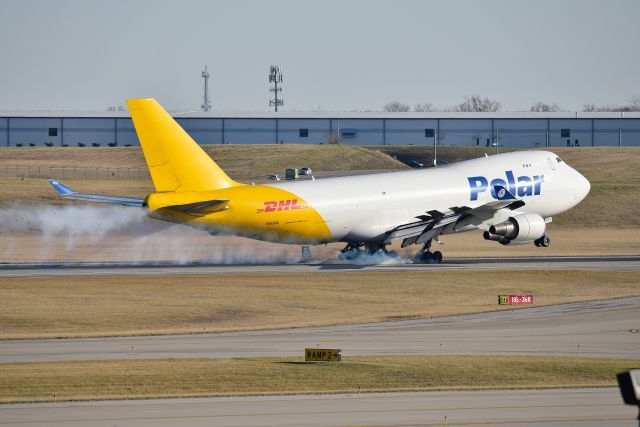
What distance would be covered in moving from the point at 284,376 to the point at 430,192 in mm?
37071

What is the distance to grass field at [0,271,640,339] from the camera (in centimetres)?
4891

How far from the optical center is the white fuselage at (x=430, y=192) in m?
67.4

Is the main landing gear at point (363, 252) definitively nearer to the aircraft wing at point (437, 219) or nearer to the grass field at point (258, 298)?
the aircraft wing at point (437, 219)

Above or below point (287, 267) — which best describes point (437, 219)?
above

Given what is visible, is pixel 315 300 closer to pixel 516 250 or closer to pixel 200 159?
pixel 200 159

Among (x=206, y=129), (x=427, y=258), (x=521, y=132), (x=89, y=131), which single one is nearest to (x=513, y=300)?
(x=427, y=258)

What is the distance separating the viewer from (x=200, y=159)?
61.2 m

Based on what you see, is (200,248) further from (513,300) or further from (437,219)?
(513,300)

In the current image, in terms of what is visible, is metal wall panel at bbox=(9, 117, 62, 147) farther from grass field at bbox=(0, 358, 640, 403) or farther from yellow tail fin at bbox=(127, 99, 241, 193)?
grass field at bbox=(0, 358, 640, 403)

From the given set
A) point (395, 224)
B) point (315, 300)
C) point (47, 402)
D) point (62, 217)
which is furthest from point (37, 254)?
point (47, 402)

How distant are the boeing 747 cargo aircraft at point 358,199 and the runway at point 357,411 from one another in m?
29.5

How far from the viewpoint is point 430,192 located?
70.7 m

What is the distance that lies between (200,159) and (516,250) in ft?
103
